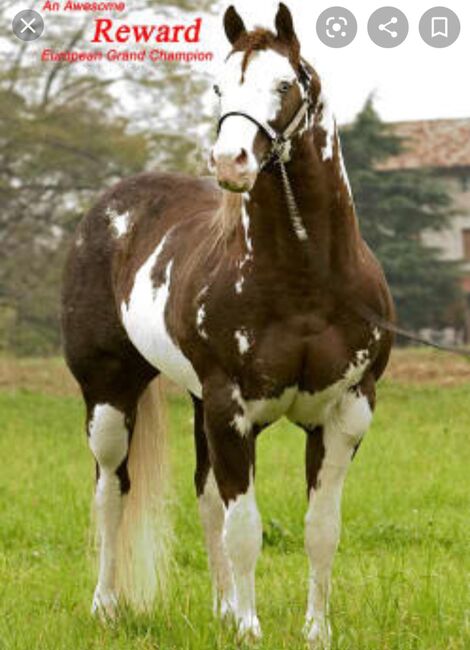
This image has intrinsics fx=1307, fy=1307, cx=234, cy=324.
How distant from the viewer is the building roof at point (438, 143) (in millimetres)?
44562

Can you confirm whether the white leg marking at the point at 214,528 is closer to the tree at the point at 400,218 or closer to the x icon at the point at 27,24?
the x icon at the point at 27,24

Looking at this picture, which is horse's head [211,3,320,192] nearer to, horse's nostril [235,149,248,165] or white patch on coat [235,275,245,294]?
horse's nostril [235,149,248,165]

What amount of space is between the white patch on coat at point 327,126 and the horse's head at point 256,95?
0.25 feet

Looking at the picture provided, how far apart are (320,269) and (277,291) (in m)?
0.17

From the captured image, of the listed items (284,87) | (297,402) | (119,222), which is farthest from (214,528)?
(284,87)

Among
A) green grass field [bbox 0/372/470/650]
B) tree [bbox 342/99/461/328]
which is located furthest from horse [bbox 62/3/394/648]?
tree [bbox 342/99/461/328]

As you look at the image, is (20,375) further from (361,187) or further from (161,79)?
(361,187)

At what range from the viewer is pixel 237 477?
458 cm

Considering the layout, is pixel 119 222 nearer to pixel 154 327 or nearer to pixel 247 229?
pixel 154 327

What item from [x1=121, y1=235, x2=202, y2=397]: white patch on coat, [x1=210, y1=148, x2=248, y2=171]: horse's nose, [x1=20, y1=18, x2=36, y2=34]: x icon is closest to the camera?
[x1=210, y1=148, x2=248, y2=171]: horse's nose

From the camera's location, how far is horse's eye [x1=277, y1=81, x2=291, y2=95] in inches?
160

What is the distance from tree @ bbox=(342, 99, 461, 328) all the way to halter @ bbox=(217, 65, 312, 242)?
27.3m

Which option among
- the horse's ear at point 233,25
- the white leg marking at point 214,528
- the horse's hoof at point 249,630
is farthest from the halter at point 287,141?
the white leg marking at point 214,528

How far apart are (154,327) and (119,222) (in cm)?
102
